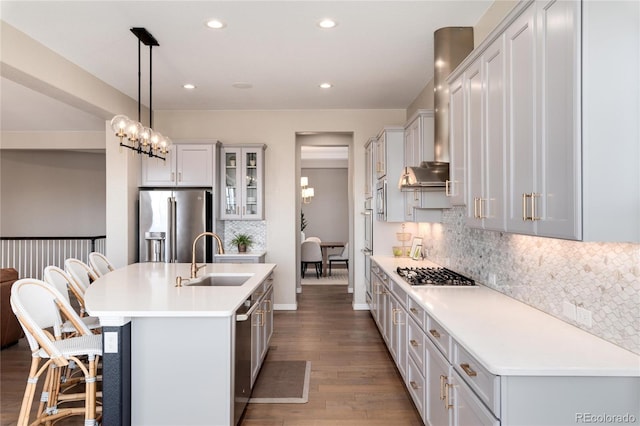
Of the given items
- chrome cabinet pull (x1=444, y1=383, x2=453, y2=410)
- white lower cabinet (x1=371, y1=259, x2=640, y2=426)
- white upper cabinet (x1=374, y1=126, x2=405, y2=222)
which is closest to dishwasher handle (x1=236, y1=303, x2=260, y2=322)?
white lower cabinet (x1=371, y1=259, x2=640, y2=426)

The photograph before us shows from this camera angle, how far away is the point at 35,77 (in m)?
3.76

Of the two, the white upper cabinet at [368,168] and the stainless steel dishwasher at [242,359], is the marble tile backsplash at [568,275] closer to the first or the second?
the stainless steel dishwasher at [242,359]

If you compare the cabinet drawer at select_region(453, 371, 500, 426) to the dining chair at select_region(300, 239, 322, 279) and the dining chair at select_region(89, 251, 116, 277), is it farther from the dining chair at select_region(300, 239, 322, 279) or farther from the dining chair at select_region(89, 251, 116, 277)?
the dining chair at select_region(300, 239, 322, 279)

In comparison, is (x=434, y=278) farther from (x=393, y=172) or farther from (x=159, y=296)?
(x=159, y=296)

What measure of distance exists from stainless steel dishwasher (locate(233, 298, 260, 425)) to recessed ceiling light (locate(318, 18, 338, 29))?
2.23 metres

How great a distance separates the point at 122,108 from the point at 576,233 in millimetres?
5363

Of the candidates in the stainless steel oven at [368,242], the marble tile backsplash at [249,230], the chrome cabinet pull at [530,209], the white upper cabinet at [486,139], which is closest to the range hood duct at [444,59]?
the white upper cabinet at [486,139]

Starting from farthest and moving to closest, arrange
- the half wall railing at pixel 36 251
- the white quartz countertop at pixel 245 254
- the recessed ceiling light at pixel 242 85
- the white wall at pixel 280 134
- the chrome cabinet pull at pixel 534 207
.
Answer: the half wall railing at pixel 36 251
the white wall at pixel 280 134
the white quartz countertop at pixel 245 254
the recessed ceiling light at pixel 242 85
the chrome cabinet pull at pixel 534 207

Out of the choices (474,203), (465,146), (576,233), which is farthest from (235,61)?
(576,233)

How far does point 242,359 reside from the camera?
2859mm

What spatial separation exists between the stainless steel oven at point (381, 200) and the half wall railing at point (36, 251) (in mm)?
4888

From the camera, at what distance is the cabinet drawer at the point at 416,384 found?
2737 millimetres

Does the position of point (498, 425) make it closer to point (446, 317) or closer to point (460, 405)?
point (460, 405)

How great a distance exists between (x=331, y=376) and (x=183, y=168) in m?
3.52
